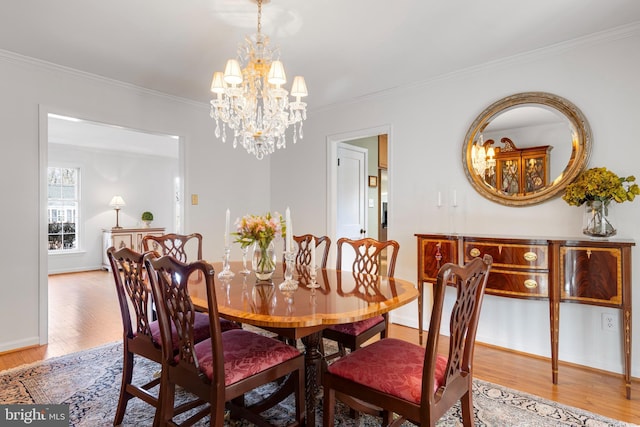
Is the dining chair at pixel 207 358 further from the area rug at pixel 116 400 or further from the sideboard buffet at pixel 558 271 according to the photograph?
the sideboard buffet at pixel 558 271

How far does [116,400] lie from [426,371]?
1922mm

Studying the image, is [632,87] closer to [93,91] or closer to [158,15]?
[158,15]

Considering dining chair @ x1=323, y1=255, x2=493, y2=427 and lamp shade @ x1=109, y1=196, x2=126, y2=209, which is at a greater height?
lamp shade @ x1=109, y1=196, x2=126, y2=209

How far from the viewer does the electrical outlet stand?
260cm

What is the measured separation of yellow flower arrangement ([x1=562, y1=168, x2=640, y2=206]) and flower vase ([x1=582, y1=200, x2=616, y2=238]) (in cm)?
3

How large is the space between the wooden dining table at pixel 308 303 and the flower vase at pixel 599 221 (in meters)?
1.49

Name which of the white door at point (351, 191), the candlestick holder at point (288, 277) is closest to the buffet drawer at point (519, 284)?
the candlestick holder at point (288, 277)

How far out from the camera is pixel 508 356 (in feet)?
9.59

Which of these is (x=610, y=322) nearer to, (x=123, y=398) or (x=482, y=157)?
(x=482, y=157)

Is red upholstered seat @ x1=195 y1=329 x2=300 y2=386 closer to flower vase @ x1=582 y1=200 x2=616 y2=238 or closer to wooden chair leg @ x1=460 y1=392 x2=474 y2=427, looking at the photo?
wooden chair leg @ x1=460 y1=392 x2=474 y2=427

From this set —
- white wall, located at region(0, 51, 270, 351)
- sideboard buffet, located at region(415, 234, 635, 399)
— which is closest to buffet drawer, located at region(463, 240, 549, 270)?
sideboard buffet, located at region(415, 234, 635, 399)

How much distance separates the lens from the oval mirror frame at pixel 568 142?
2.69m

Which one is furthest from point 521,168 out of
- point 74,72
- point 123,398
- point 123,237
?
point 123,237

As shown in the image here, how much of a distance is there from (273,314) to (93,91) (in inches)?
125
